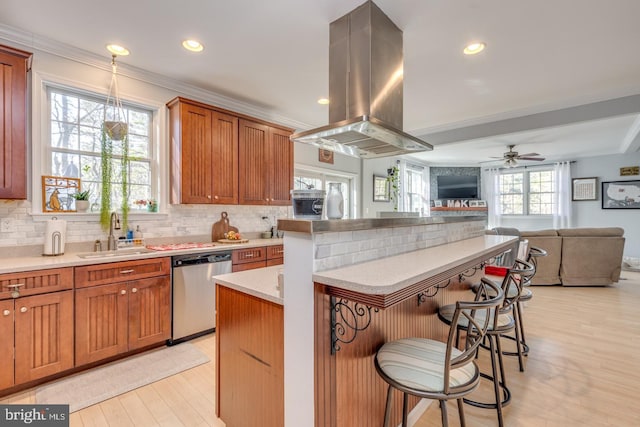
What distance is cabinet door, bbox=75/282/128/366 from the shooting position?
232 centimetres

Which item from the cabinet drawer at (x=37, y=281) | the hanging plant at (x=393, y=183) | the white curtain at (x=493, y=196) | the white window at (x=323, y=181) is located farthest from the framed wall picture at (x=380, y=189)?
the cabinet drawer at (x=37, y=281)

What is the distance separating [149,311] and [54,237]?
0.97 m

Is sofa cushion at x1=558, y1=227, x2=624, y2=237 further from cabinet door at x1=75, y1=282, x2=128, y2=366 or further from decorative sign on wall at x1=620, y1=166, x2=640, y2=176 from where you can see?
cabinet door at x1=75, y1=282, x2=128, y2=366

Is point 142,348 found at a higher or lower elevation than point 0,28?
lower

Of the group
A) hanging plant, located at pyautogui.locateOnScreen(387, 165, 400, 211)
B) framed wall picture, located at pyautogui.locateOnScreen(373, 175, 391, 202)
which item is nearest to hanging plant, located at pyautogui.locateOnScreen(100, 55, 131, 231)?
framed wall picture, located at pyautogui.locateOnScreen(373, 175, 391, 202)

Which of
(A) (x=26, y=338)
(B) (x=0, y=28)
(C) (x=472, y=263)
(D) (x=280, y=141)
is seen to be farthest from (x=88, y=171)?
(C) (x=472, y=263)

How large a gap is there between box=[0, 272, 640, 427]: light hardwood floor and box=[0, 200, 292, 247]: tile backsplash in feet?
3.90

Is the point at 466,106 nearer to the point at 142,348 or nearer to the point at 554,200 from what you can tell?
the point at 142,348

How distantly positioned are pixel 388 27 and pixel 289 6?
0.74 metres

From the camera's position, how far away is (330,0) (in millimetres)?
2090

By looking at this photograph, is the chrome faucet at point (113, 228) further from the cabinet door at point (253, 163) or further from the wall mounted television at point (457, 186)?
the wall mounted television at point (457, 186)

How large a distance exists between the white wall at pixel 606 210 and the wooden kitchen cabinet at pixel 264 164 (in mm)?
7621

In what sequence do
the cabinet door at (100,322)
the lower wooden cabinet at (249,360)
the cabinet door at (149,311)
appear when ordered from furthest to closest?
the cabinet door at (149,311) → the cabinet door at (100,322) → the lower wooden cabinet at (249,360)

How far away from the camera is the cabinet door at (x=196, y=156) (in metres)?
3.21
